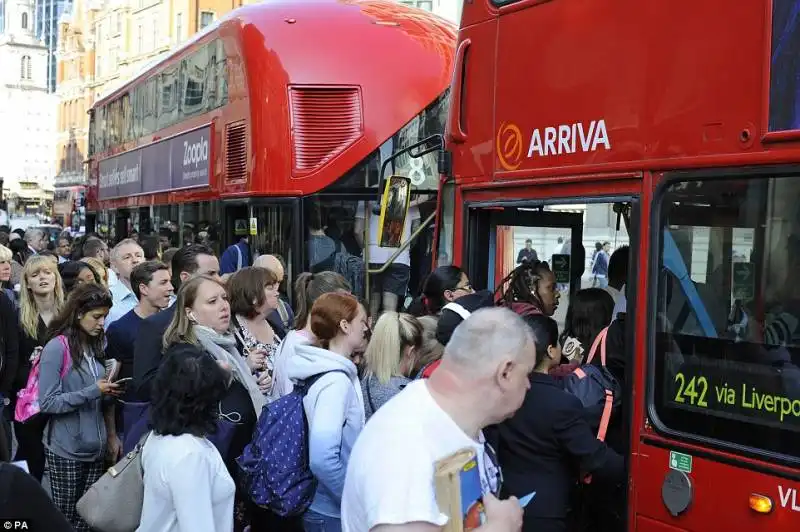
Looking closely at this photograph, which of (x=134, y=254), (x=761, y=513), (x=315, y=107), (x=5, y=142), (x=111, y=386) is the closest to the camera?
(x=761, y=513)

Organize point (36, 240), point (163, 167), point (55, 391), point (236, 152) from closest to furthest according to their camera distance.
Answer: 1. point (55, 391)
2. point (236, 152)
3. point (163, 167)
4. point (36, 240)

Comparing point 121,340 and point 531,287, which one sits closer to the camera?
point 531,287

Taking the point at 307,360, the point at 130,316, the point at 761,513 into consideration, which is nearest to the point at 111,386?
the point at 130,316

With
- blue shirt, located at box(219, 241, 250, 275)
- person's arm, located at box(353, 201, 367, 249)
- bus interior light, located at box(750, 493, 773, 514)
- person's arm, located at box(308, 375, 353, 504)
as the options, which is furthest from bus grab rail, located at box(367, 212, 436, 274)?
bus interior light, located at box(750, 493, 773, 514)

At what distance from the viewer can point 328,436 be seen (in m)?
3.85

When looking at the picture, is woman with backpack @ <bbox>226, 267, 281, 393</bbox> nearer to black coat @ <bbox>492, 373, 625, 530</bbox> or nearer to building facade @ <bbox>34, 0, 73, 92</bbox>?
black coat @ <bbox>492, 373, 625, 530</bbox>

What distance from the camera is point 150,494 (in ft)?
11.1

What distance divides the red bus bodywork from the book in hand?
726 cm

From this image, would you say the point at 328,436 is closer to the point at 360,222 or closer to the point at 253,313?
the point at 253,313

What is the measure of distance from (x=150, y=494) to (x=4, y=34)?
483ft

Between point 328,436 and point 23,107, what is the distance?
138554mm

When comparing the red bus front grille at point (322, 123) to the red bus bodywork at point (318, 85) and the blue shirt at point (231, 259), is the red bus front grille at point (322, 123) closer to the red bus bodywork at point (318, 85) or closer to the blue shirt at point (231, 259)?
the red bus bodywork at point (318, 85)

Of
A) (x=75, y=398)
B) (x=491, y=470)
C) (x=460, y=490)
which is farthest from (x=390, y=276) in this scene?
(x=460, y=490)

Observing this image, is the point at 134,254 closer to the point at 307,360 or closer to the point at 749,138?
the point at 307,360
